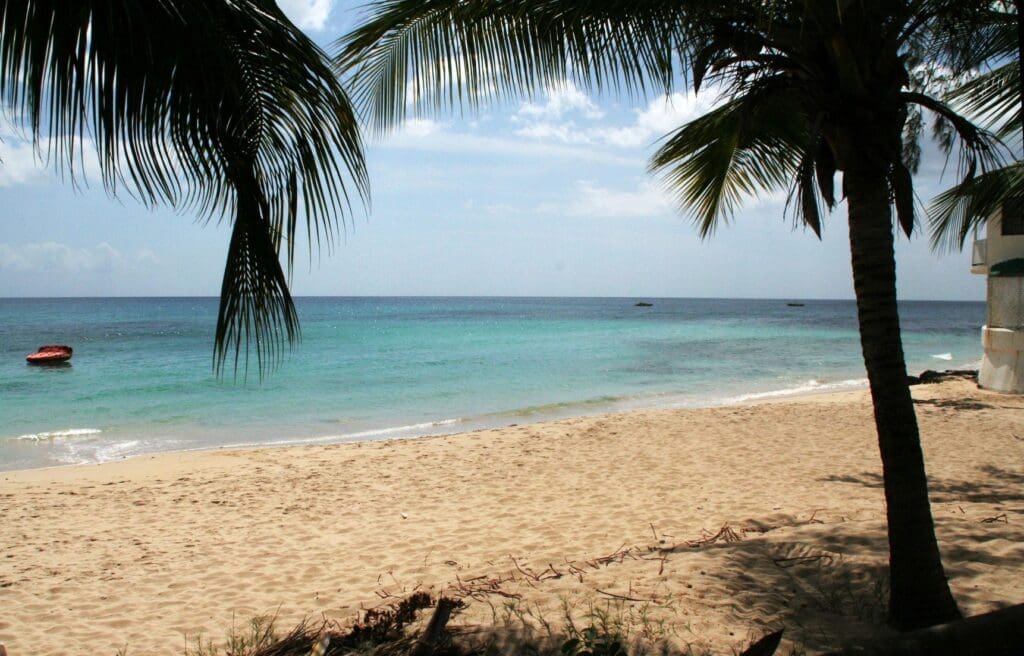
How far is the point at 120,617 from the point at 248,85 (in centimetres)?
370

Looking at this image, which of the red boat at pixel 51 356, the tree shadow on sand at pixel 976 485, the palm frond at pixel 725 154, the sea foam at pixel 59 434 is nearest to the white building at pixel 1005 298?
the tree shadow on sand at pixel 976 485

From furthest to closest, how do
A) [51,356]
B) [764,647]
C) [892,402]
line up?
[51,356]
[892,402]
[764,647]

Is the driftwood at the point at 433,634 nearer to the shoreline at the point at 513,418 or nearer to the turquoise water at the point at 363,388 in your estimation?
the shoreline at the point at 513,418

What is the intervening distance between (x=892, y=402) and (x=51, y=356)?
1200 inches

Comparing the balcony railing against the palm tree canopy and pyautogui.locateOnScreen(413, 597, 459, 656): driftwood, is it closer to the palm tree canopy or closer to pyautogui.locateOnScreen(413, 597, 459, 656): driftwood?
the palm tree canopy

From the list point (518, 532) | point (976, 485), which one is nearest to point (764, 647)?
point (518, 532)

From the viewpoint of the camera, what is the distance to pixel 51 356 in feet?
87.0

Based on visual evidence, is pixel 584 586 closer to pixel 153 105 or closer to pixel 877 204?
pixel 877 204

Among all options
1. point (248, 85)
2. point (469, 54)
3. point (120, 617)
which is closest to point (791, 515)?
point (469, 54)

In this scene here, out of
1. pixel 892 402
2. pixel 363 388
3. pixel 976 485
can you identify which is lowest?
pixel 363 388

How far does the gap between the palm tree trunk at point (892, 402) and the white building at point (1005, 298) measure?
1181cm

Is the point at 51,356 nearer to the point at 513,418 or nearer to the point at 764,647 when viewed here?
the point at 513,418

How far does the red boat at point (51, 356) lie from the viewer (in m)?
26.2

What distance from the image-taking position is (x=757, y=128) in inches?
188
